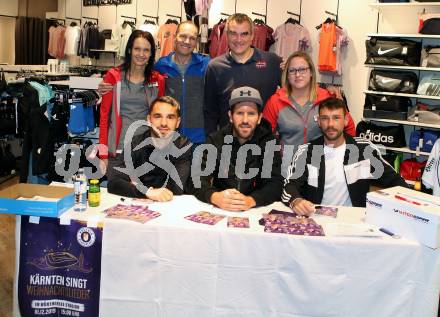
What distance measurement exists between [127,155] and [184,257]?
3.06 ft

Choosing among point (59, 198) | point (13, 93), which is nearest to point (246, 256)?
point (59, 198)

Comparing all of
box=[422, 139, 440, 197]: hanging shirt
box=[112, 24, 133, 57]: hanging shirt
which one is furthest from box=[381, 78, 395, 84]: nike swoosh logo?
box=[112, 24, 133, 57]: hanging shirt

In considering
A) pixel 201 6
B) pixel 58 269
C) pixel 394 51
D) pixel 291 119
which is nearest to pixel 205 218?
pixel 58 269

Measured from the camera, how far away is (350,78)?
645 centimetres

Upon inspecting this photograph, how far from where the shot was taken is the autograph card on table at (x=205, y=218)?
88.0 inches

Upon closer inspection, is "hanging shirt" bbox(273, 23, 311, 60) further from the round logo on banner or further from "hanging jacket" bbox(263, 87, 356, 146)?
the round logo on banner

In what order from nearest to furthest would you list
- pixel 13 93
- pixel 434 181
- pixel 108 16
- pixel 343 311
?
pixel 343 311 < pixel 434 181 < pixel 13 93 < pixel 108 16

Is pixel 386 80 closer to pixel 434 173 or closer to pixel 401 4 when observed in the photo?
pixel 401 4

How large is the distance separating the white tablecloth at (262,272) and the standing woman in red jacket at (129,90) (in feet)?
4.29

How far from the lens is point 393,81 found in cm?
558

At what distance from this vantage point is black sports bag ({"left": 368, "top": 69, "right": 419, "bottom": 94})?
18.1 ft

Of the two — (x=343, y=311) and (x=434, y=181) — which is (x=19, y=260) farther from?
(x=434, y=181)

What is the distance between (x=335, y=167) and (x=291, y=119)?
1.54 ft

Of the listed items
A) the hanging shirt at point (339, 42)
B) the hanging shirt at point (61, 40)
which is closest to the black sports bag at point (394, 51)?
the hanging shirt at point (339, 42)
